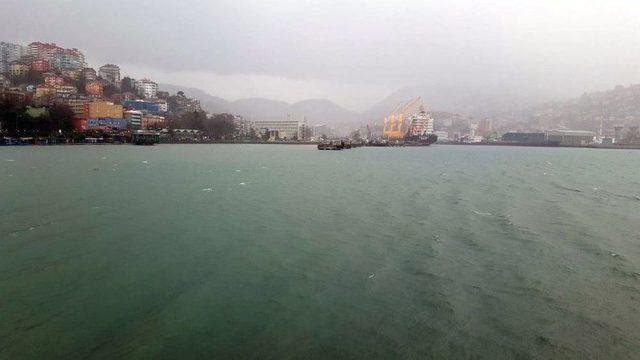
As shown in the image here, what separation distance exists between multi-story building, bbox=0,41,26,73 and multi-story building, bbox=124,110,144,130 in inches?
2970

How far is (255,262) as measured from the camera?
12.1 meters

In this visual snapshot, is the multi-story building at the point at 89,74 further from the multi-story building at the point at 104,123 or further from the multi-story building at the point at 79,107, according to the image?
the multi-story building at the point at 104,123

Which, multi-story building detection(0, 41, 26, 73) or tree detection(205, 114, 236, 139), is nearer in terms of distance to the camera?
tree detection(205, 114, 236, 139)

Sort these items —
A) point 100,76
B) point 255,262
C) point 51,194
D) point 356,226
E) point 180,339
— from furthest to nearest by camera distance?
point 100,76 < point 51,194 < point 356,226 < point 255,262 < point 180,339

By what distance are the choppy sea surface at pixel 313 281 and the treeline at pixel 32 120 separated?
285ft

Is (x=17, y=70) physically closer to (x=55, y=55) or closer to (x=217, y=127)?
(x=55, y=55)

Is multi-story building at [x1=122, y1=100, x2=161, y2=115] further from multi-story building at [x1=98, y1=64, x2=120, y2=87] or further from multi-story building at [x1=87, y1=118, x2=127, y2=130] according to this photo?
multi-story building at [x1=98, y1=64, x2=120, y2=87]

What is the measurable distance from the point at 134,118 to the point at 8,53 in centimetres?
9093

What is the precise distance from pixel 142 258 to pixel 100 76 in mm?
204932

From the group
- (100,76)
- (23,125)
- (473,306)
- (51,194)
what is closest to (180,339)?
(473,306)

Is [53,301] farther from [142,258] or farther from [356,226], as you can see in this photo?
[356,226]

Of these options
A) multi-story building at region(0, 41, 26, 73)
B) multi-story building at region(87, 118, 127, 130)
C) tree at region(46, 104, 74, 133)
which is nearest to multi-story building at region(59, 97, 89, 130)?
multi-story building at region(87, 118, 127, 130)

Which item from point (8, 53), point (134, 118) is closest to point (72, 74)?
point (8, 53)

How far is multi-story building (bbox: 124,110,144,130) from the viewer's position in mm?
139500
